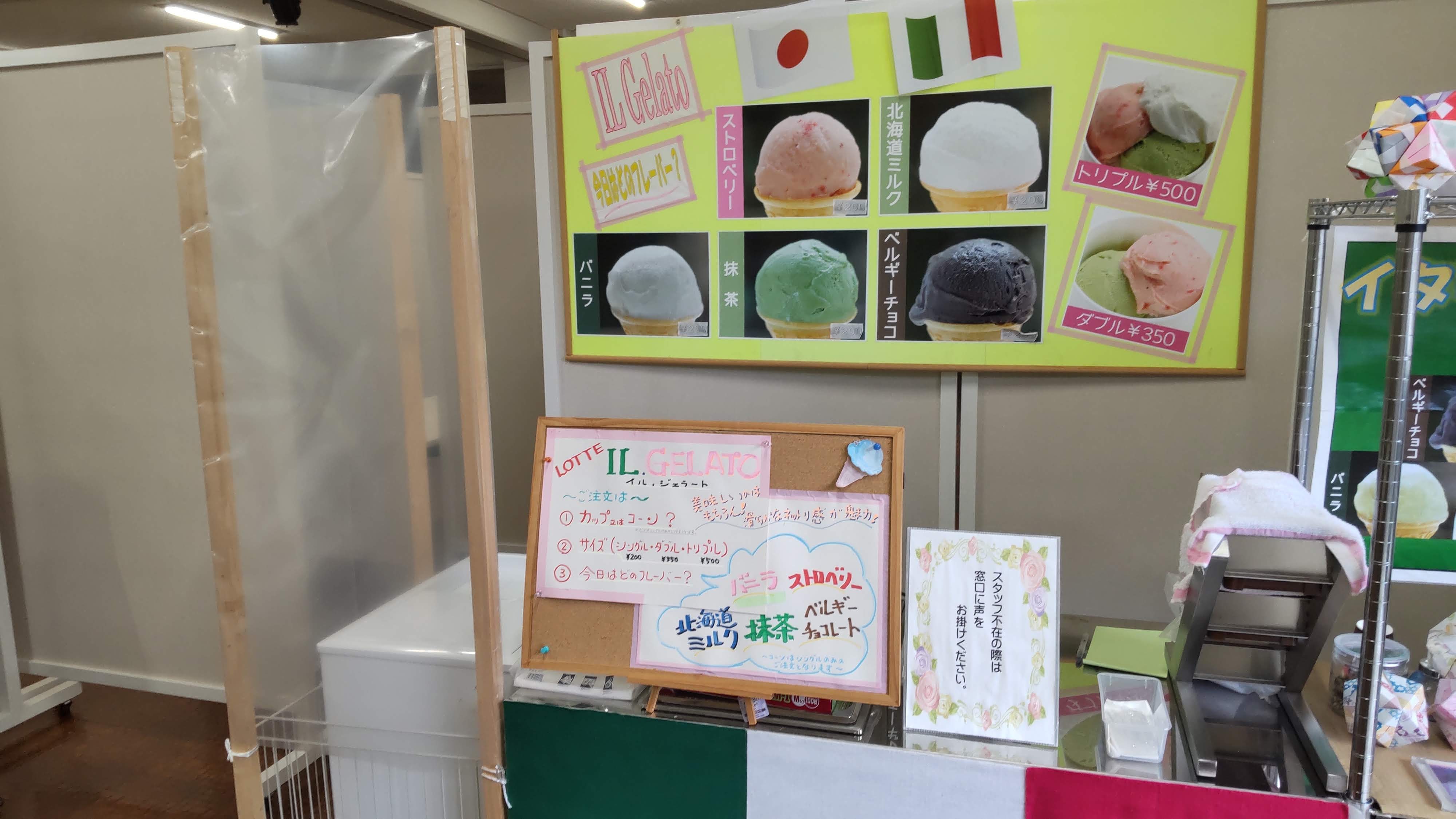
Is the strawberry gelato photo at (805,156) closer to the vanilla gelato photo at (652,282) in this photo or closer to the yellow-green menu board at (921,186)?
the yellow-green menu board at (921,186)

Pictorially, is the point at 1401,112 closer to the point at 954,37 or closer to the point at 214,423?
the point at 954,37

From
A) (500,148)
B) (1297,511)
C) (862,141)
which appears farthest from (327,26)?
(1297,511)

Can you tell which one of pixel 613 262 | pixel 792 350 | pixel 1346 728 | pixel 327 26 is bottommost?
pixel 1346 728

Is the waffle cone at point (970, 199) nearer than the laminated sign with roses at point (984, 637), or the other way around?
the laminated sign with roses at point (984, 637)

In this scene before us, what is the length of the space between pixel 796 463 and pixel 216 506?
921 mm

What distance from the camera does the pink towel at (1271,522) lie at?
1181mm

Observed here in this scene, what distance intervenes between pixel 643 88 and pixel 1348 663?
1821mm

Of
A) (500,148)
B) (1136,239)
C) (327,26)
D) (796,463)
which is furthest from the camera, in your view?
(327,26)

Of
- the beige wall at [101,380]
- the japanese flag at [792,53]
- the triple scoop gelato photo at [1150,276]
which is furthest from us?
the beige wall at [101,380]

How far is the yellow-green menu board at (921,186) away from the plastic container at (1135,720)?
87 cm

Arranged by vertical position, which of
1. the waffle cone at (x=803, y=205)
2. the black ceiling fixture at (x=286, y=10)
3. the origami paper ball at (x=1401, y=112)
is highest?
the black ceiling fixture at (x=286, y=10)

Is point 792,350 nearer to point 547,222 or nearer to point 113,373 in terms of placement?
point 547,222

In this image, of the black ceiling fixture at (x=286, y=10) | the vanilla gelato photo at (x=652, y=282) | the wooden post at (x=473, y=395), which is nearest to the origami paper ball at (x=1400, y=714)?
the wooden post at (x=473, y=395)

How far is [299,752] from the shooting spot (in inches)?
61.2
